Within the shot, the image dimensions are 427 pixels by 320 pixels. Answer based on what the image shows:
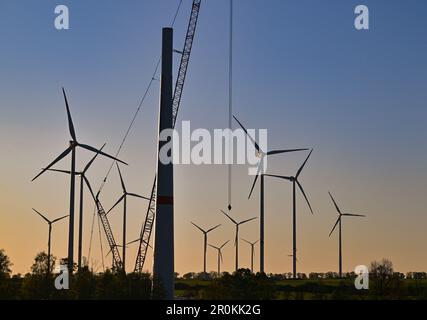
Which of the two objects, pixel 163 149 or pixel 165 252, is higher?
pixel 163 149

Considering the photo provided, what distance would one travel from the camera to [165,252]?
553ft

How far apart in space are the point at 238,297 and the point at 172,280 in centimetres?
1172
